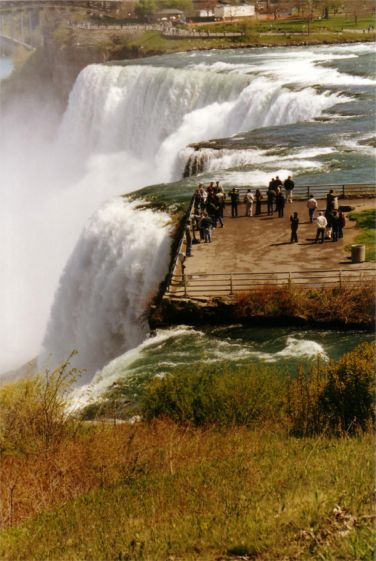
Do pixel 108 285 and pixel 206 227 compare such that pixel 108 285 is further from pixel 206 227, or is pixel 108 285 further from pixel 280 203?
pixel 280 203

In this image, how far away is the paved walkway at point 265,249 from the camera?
28156mm

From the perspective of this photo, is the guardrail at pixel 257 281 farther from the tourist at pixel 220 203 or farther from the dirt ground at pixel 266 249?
the tourist at pixel 220 203

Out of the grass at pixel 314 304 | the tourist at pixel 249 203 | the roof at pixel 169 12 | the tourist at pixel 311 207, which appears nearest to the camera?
the grass at pixel 314 304

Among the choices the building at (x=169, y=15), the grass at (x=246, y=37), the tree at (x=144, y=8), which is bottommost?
the grass at (x=246, y=37)

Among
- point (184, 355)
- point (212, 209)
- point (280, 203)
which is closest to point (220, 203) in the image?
point (212, 209)

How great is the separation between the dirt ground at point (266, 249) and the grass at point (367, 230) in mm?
275

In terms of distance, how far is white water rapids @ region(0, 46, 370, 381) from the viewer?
32.9 m

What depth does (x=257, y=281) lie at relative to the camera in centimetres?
2677

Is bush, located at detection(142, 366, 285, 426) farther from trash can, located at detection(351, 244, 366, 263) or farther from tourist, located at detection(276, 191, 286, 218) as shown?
tourist, located at detection(276, 191, 286, 218)

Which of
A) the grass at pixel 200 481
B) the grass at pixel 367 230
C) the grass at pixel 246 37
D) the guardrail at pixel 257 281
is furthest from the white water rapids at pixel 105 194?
the grass at pixel 246 37

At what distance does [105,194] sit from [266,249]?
1332 inches

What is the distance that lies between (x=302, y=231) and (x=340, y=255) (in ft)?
9.67

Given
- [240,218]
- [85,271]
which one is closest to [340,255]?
[240,218]

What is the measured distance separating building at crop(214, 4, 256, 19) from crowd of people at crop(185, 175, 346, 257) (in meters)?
75.5
